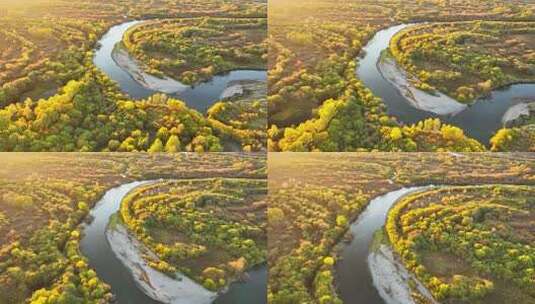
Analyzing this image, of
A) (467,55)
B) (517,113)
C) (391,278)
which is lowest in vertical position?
(391,278)

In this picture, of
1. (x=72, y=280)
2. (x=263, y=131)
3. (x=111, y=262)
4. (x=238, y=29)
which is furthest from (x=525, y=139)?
(x=72, y=280)

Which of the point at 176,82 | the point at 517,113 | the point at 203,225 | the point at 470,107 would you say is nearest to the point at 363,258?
the point at 203,225

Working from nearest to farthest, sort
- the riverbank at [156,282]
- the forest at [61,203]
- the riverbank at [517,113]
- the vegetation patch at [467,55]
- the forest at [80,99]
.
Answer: the forest at [61,203] → the riverbank at [156,282] → the forest at [80,99] → the riverbank at [517,113] → the vegetation patch at [467,55]

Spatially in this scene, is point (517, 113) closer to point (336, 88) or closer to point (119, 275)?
point (336, 88)

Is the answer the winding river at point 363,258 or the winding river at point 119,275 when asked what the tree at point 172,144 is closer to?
the winding river at point 119,275

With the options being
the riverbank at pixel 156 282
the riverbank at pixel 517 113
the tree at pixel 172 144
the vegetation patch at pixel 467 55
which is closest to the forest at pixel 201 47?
the tree at pixel 172 144

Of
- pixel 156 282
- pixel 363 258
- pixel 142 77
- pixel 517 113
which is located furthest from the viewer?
pixel 142 77
